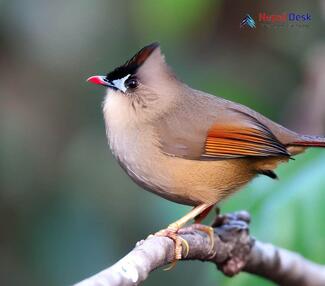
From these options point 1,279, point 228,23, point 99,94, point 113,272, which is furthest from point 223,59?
point 113,272

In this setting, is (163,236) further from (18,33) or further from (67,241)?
(18,33)

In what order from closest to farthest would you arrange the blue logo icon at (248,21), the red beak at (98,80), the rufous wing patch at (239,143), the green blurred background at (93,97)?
1. the red beak at (98,80)
2. the rufous wing patch at (239,143)
3. the green blurred background at (93,97)
4. the blue logo icon at (248,21)

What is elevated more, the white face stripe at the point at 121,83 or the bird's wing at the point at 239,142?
the white face stripe at the point at 121,83

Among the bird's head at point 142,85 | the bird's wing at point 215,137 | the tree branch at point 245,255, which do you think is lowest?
the tree branch at point 245,255

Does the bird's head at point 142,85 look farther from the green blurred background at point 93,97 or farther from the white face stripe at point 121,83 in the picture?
the green blurred background at point 93,97

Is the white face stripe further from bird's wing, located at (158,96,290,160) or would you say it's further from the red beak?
bird's wing, located at (158,96,290,160)

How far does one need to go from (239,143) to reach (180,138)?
0.90ft

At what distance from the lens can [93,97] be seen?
211 inches

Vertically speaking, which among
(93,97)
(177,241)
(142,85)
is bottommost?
(177,241)

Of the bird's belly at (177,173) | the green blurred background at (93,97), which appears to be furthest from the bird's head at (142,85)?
the green blurred background at (93,97)

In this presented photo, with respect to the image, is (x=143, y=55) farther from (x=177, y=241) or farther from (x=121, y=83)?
(x=177, y=241)

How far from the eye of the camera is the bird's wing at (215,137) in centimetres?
341

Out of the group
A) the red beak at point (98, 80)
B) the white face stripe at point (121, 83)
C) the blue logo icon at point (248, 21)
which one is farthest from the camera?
the blue logo icon at point (248, 21)

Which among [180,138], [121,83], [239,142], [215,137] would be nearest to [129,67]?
[121,83]
